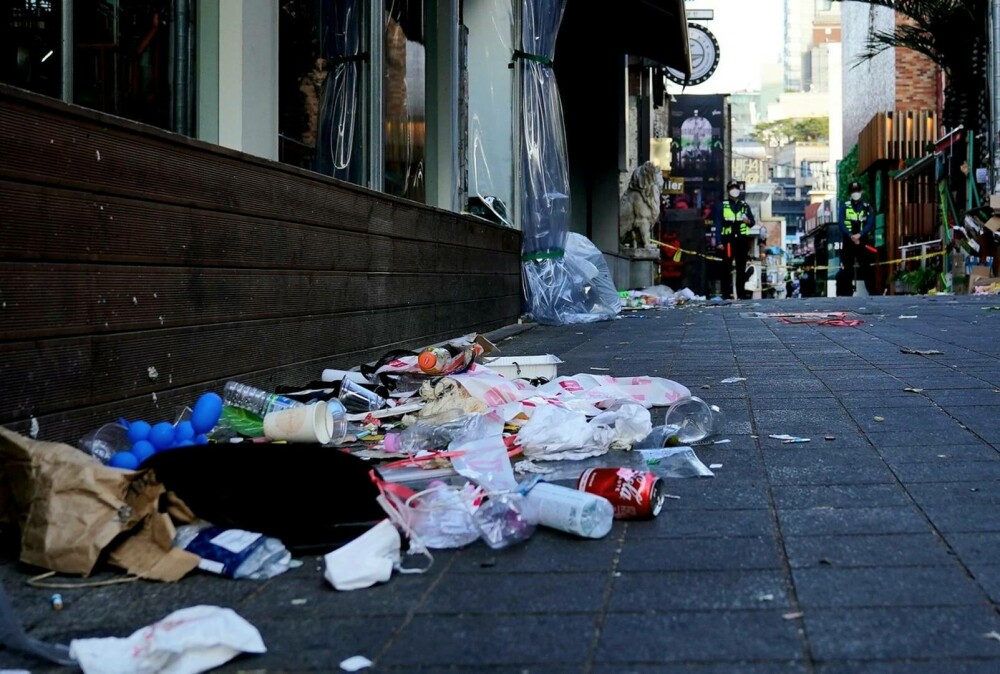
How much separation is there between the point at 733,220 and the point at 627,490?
1908 centimetres

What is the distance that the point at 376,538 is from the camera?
9.02 feet

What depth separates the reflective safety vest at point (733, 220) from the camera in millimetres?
21500

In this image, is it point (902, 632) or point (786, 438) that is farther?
point (786, 438)

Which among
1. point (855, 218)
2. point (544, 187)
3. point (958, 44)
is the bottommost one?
point (544, 187)

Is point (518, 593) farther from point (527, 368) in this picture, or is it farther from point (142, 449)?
point (527, 368)

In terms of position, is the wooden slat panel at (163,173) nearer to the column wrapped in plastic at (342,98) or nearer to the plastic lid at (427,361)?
the column wrapped in plastic at (342,98)

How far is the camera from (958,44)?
22.8 metres

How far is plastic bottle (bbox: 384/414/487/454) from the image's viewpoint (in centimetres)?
415

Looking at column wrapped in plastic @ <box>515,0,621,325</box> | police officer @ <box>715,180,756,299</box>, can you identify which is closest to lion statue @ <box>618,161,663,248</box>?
police officer @ <box>715,180,756,299</box>

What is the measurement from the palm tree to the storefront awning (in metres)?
6.05

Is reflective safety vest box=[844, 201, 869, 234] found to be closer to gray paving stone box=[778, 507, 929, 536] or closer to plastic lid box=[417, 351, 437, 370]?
plastic lid box=[417, 351, 437, 370]

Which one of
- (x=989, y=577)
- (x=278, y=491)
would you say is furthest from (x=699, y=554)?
(x=278, y=491)

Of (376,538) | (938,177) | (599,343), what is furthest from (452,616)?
(938,177)

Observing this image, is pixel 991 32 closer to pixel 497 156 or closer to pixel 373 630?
pixel 497 156
